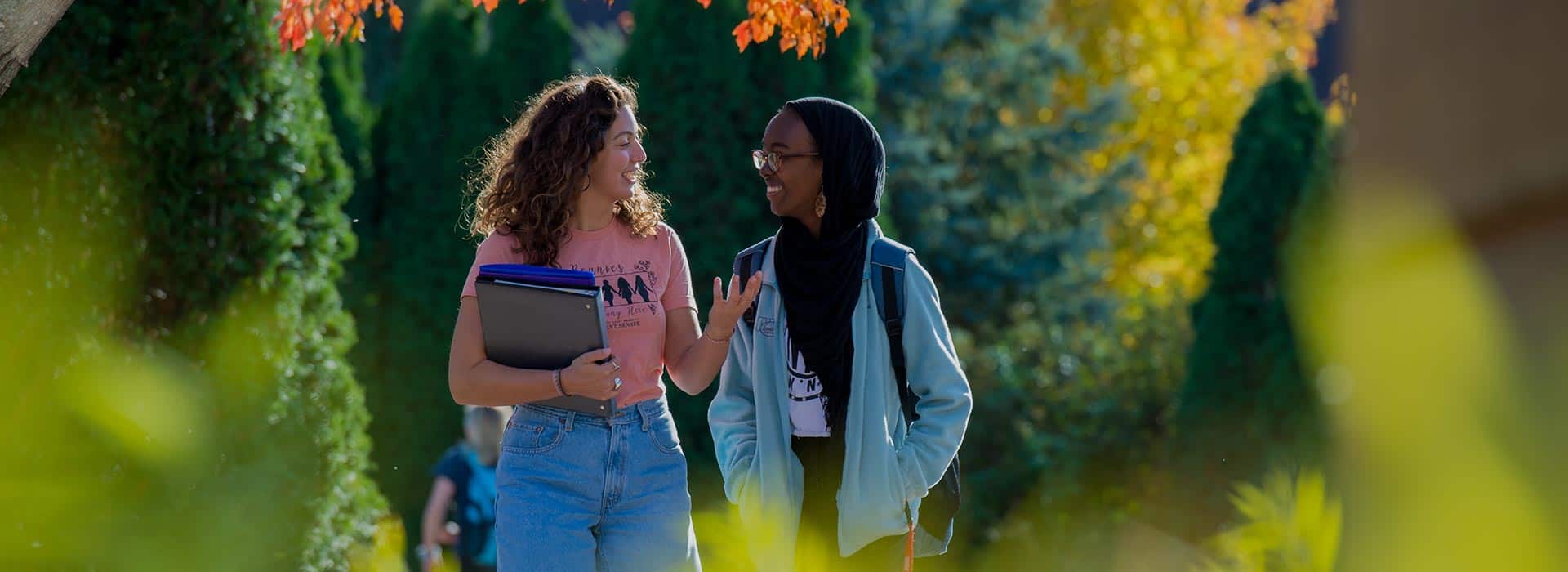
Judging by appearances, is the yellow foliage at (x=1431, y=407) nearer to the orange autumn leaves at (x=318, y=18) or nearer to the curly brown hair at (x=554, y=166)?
the curly brown hair at (x=554, y=166)

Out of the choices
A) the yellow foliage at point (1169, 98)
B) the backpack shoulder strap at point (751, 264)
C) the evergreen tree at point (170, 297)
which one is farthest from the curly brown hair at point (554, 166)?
the yellow foliage at point (1169, 98)

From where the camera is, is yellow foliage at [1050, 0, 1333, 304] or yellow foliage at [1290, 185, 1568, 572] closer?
yellow foliage at [1290, 185, 1568, 572]

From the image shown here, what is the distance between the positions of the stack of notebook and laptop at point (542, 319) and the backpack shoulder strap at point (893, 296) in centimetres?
60

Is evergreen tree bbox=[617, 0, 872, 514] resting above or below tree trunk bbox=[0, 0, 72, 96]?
above

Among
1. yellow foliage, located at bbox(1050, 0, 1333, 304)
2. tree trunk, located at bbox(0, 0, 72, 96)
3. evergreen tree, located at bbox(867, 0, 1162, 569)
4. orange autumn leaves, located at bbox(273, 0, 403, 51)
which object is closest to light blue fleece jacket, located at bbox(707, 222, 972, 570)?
tree trunk, located at bbox(0, 0, 72, 96)

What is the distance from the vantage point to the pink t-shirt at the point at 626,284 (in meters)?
3.13

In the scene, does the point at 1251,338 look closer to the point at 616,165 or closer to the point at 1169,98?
the point at 616,165

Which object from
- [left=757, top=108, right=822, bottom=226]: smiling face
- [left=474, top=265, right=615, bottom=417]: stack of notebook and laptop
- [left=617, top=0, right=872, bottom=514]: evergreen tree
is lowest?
[left=474, top=265, right=615, bottom=417]: stack of notebook and laptop

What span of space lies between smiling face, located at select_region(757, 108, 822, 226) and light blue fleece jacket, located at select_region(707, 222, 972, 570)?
19 cm

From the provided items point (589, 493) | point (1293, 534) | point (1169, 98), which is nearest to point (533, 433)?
point (589, 493)

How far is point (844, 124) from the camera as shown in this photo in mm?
3176

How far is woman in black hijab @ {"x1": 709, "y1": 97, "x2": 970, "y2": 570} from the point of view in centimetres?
317

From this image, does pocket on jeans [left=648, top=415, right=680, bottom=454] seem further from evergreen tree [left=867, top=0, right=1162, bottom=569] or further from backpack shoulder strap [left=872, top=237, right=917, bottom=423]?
evergreen tree [left=867, top=0, right=1162, bottom=569]

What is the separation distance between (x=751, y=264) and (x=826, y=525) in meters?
0.61
